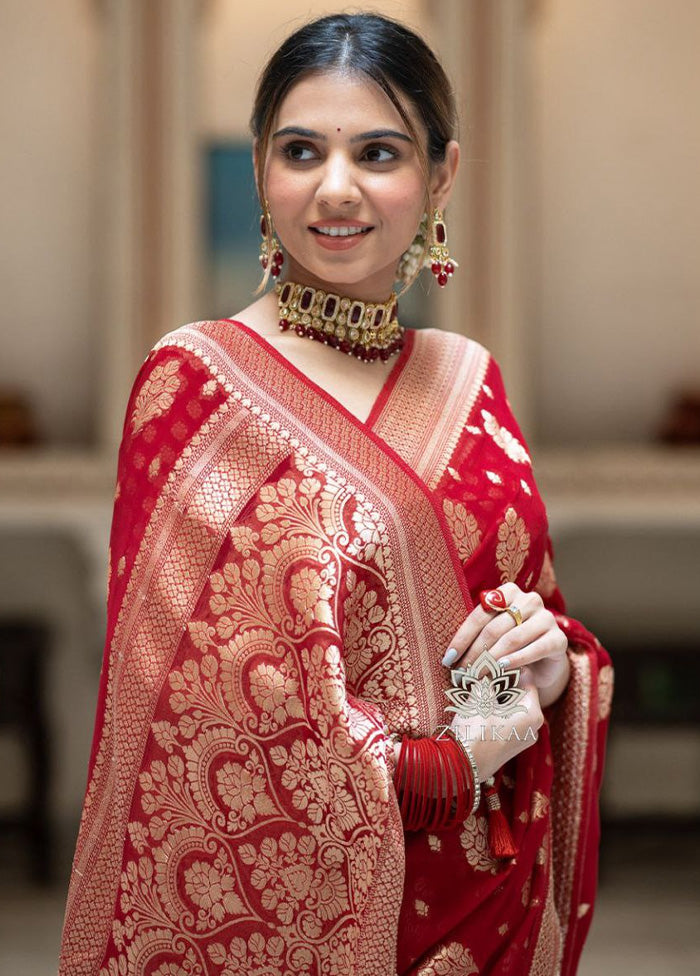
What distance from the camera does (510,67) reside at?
360 cm

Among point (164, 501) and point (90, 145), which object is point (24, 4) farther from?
point (164, 501)

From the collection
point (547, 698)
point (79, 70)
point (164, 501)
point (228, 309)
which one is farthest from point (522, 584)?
point (79, 70)

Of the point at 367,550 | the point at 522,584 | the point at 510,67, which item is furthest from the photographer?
the point at 510,67

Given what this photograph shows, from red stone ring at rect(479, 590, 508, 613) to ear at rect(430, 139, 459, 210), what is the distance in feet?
1.14

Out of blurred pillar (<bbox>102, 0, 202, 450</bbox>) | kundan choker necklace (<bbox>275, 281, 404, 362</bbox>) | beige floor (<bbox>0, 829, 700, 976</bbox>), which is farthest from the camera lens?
blurred pillar (<bbox>102, 0, 202, 450</bbox>)

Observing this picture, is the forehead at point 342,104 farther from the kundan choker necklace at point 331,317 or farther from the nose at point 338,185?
the kundan choker necklace at point 331,317

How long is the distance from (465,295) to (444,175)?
242 cm

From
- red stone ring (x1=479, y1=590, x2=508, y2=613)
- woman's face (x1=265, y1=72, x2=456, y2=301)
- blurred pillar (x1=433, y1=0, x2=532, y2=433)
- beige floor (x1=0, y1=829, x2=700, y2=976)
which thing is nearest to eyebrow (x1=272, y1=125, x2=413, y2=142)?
woman's face (x1=265, y1=72, x2=456, y2=301)

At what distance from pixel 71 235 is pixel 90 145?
0.24 meters

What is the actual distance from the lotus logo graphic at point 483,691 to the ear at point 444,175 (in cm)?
40

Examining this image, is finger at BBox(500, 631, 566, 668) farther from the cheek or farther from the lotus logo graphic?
the cheek

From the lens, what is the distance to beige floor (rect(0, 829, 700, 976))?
122 inches

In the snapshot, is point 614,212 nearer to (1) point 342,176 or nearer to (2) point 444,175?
(2) point 444,175

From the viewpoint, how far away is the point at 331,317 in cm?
123
